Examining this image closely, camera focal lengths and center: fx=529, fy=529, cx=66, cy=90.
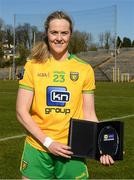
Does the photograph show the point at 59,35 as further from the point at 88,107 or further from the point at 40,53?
the point at 88,107

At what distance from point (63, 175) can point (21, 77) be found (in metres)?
0.75

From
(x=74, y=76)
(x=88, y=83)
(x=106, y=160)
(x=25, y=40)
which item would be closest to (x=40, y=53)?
Result: (x=74, y=76)

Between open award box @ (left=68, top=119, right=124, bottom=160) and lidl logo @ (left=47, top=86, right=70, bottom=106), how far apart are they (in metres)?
0.23

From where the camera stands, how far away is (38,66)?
3.73 m

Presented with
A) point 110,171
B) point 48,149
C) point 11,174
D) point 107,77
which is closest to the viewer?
point 48,149

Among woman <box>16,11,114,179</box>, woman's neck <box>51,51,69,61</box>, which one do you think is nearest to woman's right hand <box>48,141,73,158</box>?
woman <box>16,11,114,179</box>

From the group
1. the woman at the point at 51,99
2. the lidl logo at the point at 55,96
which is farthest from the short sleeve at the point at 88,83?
the lidl logo at the point at 55,96

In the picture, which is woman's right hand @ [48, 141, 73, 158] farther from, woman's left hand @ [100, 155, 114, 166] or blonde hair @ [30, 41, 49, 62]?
blonde hair @ [30, 41, 49, 62]

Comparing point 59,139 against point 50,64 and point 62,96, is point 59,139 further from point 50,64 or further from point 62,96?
point 50,64

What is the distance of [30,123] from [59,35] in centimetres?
64

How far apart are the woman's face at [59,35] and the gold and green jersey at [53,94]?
0.10 m

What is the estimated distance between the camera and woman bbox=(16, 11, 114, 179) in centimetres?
368

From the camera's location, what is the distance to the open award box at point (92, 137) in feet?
11.5

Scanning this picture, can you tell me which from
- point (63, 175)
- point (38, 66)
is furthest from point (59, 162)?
point (38, 66)
